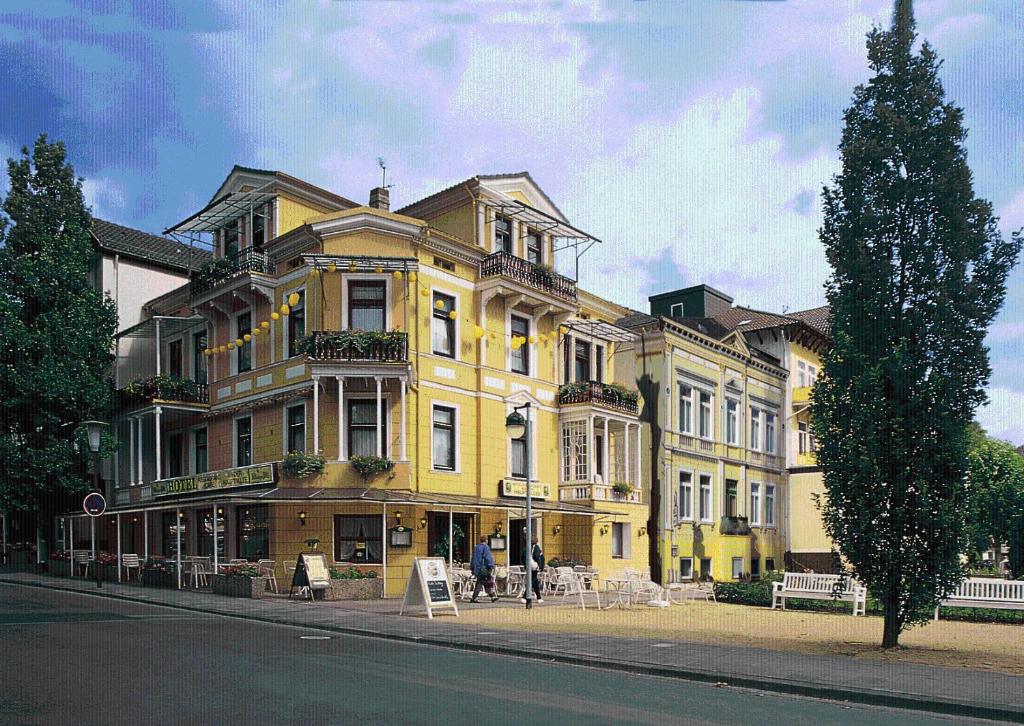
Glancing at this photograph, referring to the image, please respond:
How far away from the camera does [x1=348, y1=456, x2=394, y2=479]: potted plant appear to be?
27.6 m

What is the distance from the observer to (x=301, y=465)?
2756 centimetres

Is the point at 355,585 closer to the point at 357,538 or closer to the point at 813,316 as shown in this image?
the point at 357,538

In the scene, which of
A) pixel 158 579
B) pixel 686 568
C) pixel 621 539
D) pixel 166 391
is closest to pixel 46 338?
pixel 166 391

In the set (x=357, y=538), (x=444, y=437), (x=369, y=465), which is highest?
(x=444, y=437)

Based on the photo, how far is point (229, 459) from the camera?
1280 inches

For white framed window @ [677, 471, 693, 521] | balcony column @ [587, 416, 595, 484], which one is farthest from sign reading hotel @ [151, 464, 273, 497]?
white framed window @ [677, 471, 693, 521]

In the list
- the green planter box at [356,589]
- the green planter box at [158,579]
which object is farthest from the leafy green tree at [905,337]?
the green planter box at [158,579]

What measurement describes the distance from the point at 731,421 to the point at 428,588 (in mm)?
24920

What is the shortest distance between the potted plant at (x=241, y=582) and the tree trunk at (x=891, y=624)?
16.0 meters

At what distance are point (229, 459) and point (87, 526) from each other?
9.87 metres

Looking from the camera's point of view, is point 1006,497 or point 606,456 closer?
point 606,456

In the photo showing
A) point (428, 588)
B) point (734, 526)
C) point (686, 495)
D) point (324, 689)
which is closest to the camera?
point (324, 689)

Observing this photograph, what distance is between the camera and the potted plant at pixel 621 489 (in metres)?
34.4

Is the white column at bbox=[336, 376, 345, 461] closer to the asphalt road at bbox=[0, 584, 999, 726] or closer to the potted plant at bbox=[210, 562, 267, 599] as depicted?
the potted plant at bbox=[210, 562, 267, 599]
